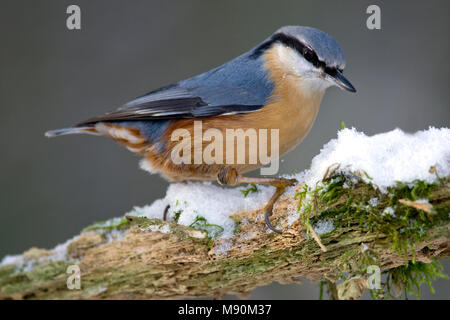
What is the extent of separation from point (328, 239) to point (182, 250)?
0.65 m

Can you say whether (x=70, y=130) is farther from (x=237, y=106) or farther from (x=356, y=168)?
(x=356, y=168)

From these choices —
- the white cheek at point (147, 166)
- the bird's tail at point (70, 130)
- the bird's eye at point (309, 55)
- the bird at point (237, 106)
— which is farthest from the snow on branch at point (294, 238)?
the bird's tail at point (70, 130)

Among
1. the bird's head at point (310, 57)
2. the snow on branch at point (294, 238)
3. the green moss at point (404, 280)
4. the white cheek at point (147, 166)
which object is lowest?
the green moss at point (404, 280)

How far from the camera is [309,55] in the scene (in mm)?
2553

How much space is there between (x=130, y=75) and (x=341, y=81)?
3192mm

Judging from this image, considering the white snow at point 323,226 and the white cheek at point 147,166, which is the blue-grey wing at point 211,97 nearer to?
the white cheek at point 147,166

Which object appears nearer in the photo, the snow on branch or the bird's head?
the snow on branch

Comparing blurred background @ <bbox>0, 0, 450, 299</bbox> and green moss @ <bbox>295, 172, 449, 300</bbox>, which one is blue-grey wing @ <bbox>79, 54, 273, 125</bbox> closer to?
green moss @ <bbox>295, 172, 449, 300</bbox>

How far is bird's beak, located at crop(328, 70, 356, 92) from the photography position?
240cm

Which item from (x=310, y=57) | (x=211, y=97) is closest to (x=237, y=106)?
(x=211, y=97)

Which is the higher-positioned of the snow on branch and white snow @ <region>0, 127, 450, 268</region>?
white snow @ <region>0, 127, 450, 268</region>

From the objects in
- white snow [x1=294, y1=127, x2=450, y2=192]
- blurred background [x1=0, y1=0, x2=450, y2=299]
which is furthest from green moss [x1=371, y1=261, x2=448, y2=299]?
blurred background [x1=0, y1=0, x2=450, y2=299]

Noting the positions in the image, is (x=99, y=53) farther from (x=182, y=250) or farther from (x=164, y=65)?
(x=182, y=250)

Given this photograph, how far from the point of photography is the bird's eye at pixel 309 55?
8.29ft
